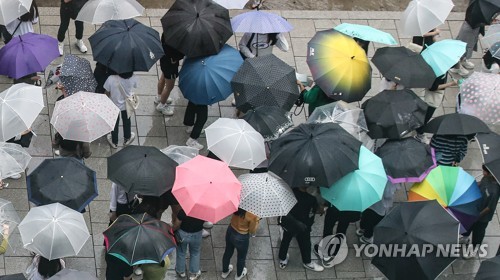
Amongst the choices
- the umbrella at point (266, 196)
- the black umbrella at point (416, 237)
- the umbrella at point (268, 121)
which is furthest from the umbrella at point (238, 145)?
the black umbrella at point (416, 237)

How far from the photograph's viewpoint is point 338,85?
13.6 metres

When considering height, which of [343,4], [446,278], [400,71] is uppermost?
[400,71]

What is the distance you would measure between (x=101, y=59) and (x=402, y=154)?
4.39 metres

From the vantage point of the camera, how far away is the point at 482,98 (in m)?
13.8

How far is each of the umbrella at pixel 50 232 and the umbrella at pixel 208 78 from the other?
120 inches

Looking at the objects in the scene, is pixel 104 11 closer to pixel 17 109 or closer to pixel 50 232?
pixel 17 109

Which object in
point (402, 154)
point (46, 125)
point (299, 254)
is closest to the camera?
point (402, 154)

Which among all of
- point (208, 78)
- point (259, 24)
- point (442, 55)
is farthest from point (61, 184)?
point (442, 55)

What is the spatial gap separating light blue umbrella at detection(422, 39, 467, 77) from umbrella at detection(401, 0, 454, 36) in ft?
2.00

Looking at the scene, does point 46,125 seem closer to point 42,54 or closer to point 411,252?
point 42,54

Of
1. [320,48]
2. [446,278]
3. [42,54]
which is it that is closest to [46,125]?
A: [42,54]

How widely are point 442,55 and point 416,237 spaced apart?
374 centimetres

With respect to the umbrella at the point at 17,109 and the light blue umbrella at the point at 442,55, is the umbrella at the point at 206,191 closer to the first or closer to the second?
the umbrella at the point at 17,109

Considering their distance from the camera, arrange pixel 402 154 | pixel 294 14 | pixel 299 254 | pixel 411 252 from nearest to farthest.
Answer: pixel 411 252 < pixel 402 154 < pixel 299 254 < pixel 294 14
